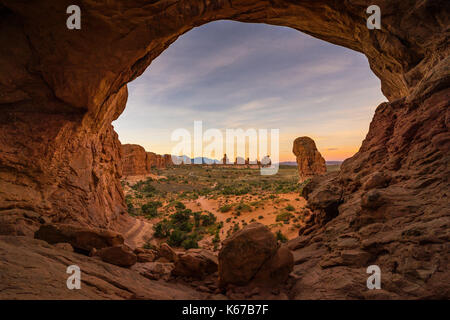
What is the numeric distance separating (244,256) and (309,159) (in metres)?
41.2

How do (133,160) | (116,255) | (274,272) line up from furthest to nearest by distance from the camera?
(133,160) → (116,255) → (274,272)

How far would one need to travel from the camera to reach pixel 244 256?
5258mm

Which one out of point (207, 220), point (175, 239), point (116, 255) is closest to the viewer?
point (116, 255)

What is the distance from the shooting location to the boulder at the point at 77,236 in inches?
238

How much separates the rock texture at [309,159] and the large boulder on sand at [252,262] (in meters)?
40.0

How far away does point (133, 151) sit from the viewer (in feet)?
166

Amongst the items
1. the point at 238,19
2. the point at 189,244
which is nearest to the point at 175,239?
the point at 189,244

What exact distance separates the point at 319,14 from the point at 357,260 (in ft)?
35.2

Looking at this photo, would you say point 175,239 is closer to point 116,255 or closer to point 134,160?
point 116,255

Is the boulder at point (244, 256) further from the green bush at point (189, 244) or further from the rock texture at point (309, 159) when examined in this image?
the rock texture at point (309, 159)

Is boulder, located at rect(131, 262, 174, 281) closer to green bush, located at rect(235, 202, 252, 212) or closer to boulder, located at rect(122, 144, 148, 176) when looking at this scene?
green bush, located at rect(235, 202, 252, 212)

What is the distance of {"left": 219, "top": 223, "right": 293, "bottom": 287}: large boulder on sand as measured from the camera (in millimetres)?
5219
